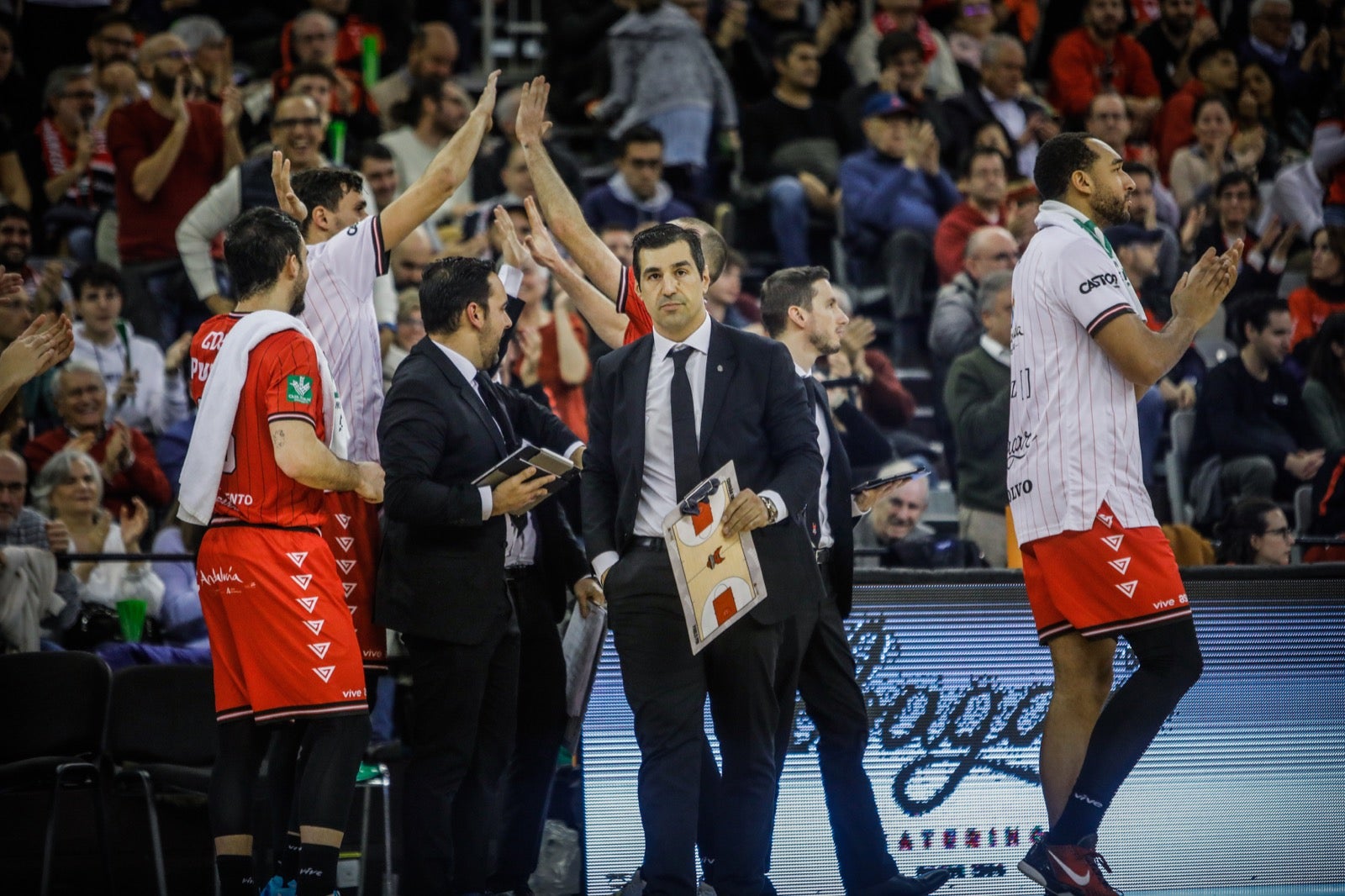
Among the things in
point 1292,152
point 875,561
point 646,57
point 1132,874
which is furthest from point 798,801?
point 1292,152

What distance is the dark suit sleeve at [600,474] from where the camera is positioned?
4566mm

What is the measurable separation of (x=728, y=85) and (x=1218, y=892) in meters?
7.61

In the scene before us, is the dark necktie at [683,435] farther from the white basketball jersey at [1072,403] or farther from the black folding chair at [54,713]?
the black folding chair at [54,713]

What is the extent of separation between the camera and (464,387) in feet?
16.8

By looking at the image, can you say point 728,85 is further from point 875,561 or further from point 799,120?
point 875,561

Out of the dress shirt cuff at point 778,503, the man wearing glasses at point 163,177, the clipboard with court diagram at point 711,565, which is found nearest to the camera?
the clipboard with court diagram at point 711,565

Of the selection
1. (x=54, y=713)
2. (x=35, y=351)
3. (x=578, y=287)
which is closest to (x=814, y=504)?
(x=578, y=287)

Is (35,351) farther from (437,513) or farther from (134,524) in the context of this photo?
(134,524)

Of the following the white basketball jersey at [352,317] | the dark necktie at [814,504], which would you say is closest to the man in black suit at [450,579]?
the white basketball jersey at [352,317]

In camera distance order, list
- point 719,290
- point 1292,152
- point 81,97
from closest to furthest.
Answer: point 719,290 < point 81,97 < point 1292,152

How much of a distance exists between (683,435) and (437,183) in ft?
4.43

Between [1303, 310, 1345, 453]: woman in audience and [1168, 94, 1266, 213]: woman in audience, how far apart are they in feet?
9.00

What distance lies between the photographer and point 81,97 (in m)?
10.4

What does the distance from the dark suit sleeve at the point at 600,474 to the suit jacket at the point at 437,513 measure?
43 centimetres
